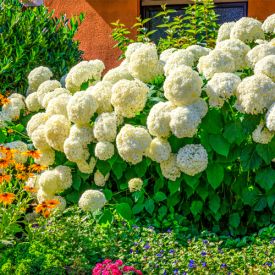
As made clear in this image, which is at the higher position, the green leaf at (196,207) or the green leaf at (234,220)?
the green leaf at (196,207)

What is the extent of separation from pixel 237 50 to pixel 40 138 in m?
1.72

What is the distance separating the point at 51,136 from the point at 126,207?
84 centimetres

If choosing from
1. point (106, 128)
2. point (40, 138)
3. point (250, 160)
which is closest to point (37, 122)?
point (40, 138)

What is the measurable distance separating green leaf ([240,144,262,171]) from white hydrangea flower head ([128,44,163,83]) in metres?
1.01

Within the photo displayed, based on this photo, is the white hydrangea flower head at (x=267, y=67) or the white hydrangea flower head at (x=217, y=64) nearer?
the white hydrangea flower head at (x=267, y=67)

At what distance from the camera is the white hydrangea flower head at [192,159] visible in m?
4.77

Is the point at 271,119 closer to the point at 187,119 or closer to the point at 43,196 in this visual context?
the point at 187,119

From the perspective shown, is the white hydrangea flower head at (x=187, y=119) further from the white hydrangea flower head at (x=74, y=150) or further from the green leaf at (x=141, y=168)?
the white hydrangea flower head at (x=74, y=150)

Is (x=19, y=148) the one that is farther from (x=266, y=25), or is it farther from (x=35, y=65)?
(x=266, y=25)

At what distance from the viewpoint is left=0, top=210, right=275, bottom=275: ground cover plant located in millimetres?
4164

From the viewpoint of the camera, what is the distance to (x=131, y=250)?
14.8ft

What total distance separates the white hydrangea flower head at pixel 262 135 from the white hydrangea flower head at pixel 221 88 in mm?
318

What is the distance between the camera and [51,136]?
17.3 feet

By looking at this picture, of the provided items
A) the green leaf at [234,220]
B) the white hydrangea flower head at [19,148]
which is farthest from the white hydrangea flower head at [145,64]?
the green leaf at [234,220]
